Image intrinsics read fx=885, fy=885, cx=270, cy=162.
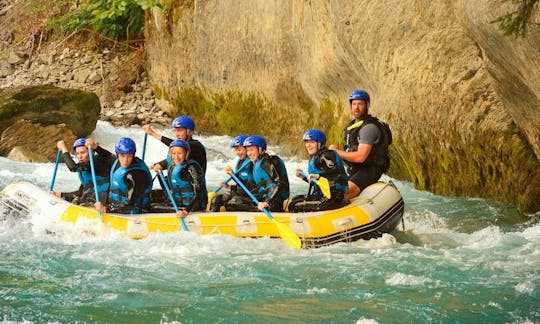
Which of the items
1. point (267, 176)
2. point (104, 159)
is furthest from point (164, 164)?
point (267, 176)

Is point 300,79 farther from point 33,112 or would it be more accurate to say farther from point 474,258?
point 474,258

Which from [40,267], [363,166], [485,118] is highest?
[485,118]

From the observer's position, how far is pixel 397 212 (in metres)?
9.43

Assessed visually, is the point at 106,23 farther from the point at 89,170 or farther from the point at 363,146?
the point at 363,146

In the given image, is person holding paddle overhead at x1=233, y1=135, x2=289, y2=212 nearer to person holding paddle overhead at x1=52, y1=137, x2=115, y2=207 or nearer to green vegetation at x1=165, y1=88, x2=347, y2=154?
person holding paddle overhead at x1=52, y1=137, x2=115, y2=207

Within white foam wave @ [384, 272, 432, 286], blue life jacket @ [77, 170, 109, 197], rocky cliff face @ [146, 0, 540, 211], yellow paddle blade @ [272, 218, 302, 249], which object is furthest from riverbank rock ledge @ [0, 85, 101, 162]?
white foam wave @ [384, 272, 432, 286]

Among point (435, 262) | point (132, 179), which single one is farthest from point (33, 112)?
point (435, 262)

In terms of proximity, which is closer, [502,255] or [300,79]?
[502,255]

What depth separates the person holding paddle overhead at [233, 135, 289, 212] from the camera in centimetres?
928

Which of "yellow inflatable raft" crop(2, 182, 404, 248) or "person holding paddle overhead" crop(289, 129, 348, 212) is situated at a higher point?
"person holding paddle overhead" crop(289, 129, 348, 212)

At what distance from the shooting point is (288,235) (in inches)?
341

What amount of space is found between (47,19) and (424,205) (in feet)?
54.6

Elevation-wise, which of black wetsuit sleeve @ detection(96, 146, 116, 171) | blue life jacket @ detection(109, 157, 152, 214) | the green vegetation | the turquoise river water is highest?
the green vegetation

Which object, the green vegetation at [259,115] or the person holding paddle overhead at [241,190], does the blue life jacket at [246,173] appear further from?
the green vegetation at [259,115]
